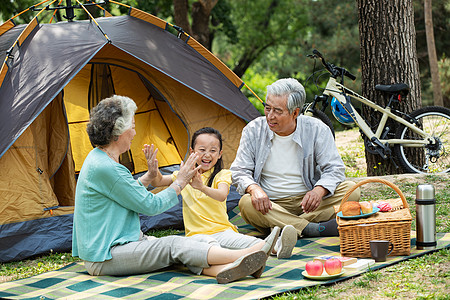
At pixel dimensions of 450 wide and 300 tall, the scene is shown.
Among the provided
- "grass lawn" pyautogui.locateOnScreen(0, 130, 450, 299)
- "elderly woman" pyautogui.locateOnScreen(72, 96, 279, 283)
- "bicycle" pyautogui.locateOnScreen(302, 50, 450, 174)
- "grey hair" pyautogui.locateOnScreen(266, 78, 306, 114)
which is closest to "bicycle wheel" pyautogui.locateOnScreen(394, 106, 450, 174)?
"bicycle" pyautogui.locateOnScreen(302, 50, 450, 174)

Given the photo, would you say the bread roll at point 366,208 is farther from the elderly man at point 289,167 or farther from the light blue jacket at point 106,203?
the light blue jacket at point 106,203

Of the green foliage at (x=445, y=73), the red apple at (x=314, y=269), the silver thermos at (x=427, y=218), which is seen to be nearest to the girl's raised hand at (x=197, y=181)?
the red apple at (x=314, y=269)

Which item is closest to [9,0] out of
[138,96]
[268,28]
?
[268,28]

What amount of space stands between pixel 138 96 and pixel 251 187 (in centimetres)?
201

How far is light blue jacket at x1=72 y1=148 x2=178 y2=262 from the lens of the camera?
2.78 meters

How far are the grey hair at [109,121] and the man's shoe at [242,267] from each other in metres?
0.87

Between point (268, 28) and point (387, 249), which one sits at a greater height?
point (268, 28)

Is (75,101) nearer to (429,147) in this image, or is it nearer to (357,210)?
(357,210)

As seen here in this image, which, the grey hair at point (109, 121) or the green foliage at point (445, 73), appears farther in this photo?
the green foliage at point (445, 73)

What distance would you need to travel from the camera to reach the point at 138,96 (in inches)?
201

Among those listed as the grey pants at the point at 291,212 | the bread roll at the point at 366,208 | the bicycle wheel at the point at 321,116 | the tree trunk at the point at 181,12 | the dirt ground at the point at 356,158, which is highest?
the tree trunk at the point at 181,12

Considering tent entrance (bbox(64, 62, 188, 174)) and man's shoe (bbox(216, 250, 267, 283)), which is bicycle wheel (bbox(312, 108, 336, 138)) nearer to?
tent entrance (bbox(64, 62, 188, 174))

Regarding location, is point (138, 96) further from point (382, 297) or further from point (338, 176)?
point (382, 297)

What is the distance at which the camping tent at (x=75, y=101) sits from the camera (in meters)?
3.76
